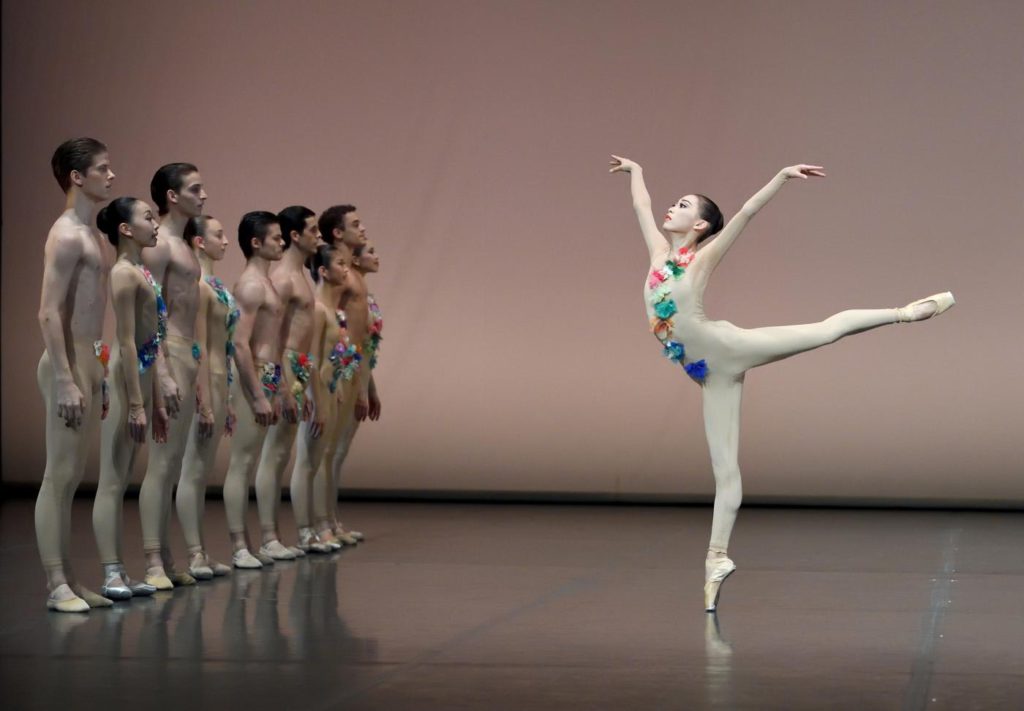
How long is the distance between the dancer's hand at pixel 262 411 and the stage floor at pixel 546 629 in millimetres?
677

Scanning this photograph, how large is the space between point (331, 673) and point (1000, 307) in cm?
642

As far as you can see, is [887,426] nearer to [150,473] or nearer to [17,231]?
[150,473]

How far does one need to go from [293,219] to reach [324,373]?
81 cm

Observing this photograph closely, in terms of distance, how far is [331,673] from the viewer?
15.0 ft

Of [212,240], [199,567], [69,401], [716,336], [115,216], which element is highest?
[115,216]

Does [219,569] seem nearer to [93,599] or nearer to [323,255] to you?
[93,599]

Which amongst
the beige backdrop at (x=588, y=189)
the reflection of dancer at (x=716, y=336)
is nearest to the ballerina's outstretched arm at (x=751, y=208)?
the reflection of dancer at (x=716, y=336)

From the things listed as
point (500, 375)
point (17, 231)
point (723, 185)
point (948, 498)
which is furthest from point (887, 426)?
point (17, 231)

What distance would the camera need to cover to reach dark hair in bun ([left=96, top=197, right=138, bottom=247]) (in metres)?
5.85

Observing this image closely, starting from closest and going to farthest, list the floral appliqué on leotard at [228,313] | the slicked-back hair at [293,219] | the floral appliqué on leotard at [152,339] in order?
the floral appliqué on leotard at [152,339]
the floral appliqué on leotard at [228,313]
the slicked-back hair at [293,219]

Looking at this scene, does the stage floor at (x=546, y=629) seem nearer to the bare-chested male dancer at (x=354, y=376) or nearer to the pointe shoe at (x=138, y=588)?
the pointe shoe at (x=138, y=588)

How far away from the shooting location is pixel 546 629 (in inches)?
213

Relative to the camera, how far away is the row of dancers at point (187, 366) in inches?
222

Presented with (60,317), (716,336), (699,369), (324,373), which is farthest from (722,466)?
(324,373)
